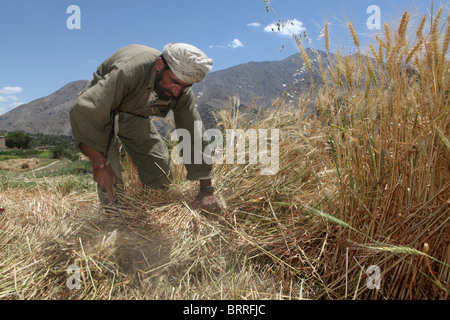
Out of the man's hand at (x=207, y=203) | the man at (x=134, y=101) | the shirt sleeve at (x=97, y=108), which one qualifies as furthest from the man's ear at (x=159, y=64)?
the man's hand at (x=207, y=203)

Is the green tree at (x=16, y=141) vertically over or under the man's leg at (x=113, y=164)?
over

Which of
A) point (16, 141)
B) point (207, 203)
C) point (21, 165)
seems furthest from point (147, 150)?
A: point (16, 141)

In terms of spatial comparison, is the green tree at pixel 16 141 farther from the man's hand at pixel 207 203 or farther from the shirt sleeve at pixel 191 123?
the man's hand at pixel 207 203

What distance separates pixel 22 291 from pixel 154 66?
1347mm

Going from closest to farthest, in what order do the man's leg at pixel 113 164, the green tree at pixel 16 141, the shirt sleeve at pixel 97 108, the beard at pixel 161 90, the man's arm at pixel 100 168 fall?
the shirt sleeve at pixel 97 108, the man's arm at pixel 100 168, the beard at pixel 161 90, the man's leg at pixel 113 164, the green tree at pixel 16 141

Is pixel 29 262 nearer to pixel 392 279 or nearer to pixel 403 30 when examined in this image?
pixel 392 279

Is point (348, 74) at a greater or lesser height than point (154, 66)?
lesser

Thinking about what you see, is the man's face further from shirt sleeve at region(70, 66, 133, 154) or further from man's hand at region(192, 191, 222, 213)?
man's hand at region(192, 191, 222, 213)

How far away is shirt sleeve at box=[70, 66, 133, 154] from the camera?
5.15 feet

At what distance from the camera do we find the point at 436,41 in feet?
3.62

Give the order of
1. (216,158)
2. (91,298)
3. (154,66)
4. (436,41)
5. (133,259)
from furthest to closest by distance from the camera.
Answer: (216,158), (154,66), (133,259), (91,298), (436,41)

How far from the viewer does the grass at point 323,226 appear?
44.7 inches

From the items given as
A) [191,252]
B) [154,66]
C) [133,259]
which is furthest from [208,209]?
[154,66]

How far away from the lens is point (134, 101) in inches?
74.7
